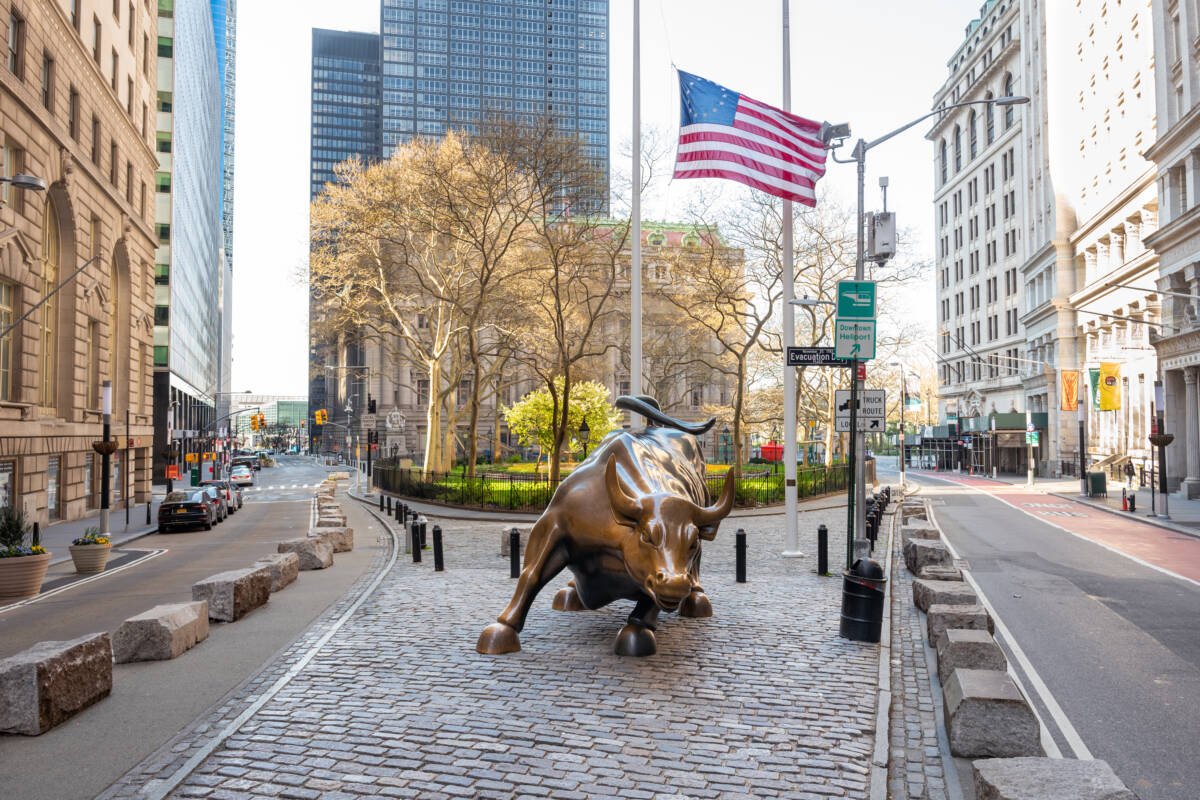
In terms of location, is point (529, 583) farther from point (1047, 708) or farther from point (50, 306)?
point (50, 306)

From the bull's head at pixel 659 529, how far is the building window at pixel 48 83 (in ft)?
94.5

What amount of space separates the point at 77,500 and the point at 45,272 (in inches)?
346

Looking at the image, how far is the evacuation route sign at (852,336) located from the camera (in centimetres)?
1526

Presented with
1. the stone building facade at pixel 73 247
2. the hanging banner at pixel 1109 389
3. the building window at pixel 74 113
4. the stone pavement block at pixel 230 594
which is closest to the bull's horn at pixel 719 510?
the stone pavement block at pixel 230 594

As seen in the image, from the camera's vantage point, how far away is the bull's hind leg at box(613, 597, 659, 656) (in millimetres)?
9336

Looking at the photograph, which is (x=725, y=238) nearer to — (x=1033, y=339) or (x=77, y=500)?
(x=77, y=500)

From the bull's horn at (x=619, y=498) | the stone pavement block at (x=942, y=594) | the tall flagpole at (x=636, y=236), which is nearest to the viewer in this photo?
the bull's horn at (x=619, y=498)

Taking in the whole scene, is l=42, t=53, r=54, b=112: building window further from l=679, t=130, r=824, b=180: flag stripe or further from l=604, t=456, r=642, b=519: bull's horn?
l=604, t=456, r=642, b=519: bull's horn

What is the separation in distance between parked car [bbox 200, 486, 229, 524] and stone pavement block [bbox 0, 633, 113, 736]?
85.1 feet

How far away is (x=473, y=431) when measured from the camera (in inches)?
1513

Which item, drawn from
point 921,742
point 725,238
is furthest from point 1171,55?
point 921,742

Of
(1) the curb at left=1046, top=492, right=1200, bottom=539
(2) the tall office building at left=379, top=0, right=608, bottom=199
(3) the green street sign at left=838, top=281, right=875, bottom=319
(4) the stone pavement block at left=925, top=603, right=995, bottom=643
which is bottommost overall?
(1) the curb at left=1046, top=492, right=1200, bottom=539

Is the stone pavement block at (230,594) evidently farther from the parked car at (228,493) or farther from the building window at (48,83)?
the parked car at (228,493)

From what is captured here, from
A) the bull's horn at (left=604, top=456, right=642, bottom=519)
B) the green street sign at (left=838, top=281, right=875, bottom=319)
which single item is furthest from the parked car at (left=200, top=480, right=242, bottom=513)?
the bull's horn at (left=604, top=456, right=642, bottom=519)
